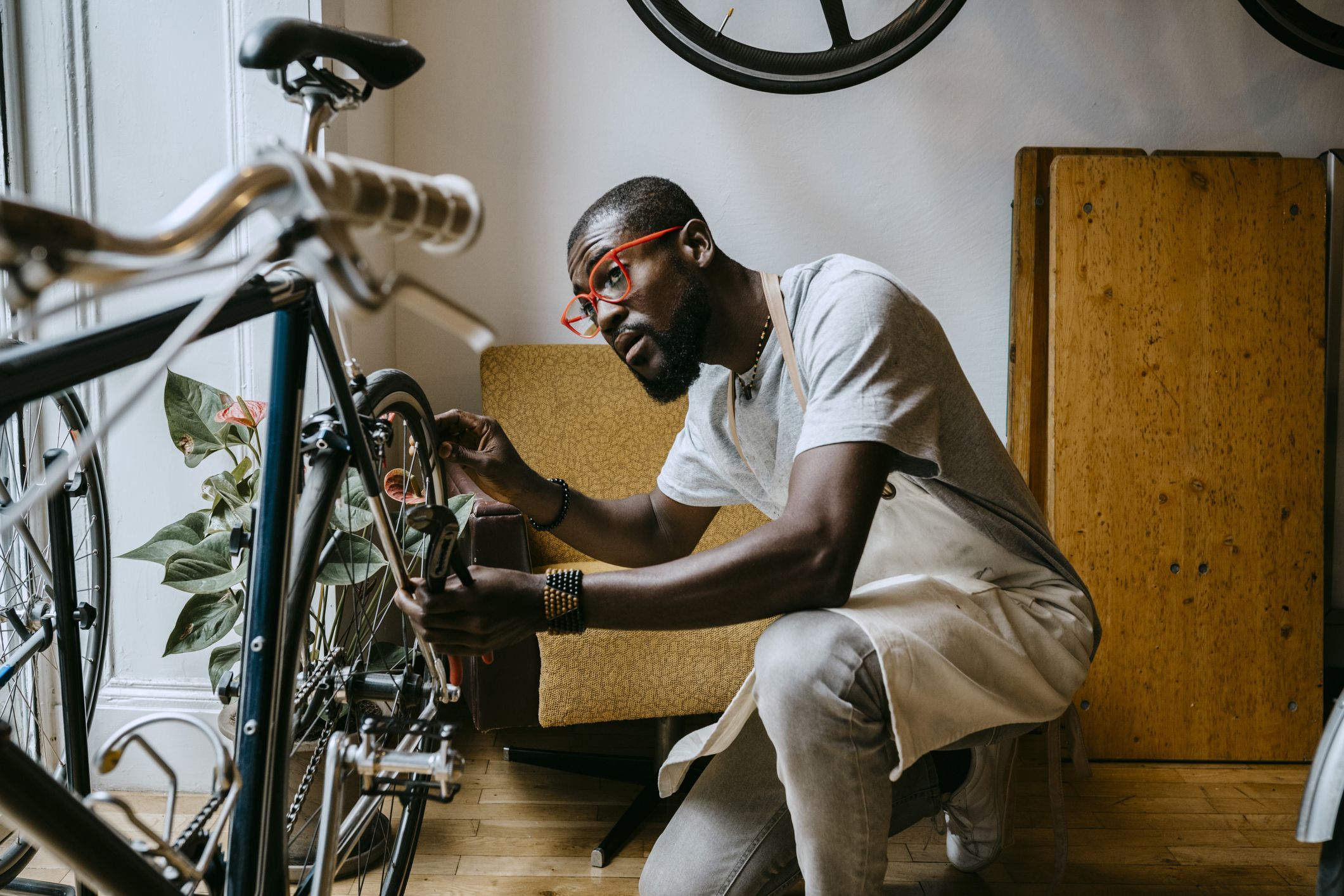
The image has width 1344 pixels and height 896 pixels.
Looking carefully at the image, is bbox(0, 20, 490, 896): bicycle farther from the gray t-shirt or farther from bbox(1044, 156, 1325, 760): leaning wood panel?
bbox(1044, 156, 1325, 760): leaning wood panel

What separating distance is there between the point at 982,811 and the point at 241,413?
134 cm

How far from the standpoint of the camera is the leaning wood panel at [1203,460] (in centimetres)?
212

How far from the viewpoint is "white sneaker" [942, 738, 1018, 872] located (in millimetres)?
1479

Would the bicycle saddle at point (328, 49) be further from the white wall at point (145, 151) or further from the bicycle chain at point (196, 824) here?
the white wall at point (145, 151)

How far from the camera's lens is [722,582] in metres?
1.10

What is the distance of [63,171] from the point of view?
182 centimetres

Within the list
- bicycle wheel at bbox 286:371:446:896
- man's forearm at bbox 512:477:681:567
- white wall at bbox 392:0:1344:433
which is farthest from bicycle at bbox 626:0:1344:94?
bicycle wheel at bbox 286:371:446:896

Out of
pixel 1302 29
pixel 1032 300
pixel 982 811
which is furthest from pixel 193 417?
pixel 1302 29

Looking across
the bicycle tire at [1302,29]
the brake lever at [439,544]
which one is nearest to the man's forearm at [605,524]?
the brake lever at [439,544]

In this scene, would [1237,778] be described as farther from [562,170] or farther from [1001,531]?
[562,170]

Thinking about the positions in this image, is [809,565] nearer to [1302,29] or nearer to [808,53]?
[808,53]

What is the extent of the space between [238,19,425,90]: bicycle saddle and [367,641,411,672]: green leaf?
0.87m

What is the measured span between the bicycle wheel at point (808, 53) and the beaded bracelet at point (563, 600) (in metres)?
1.48

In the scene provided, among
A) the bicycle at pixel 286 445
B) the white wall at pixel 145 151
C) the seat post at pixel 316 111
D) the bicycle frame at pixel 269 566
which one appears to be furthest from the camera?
the white wall at pixel 145 151
